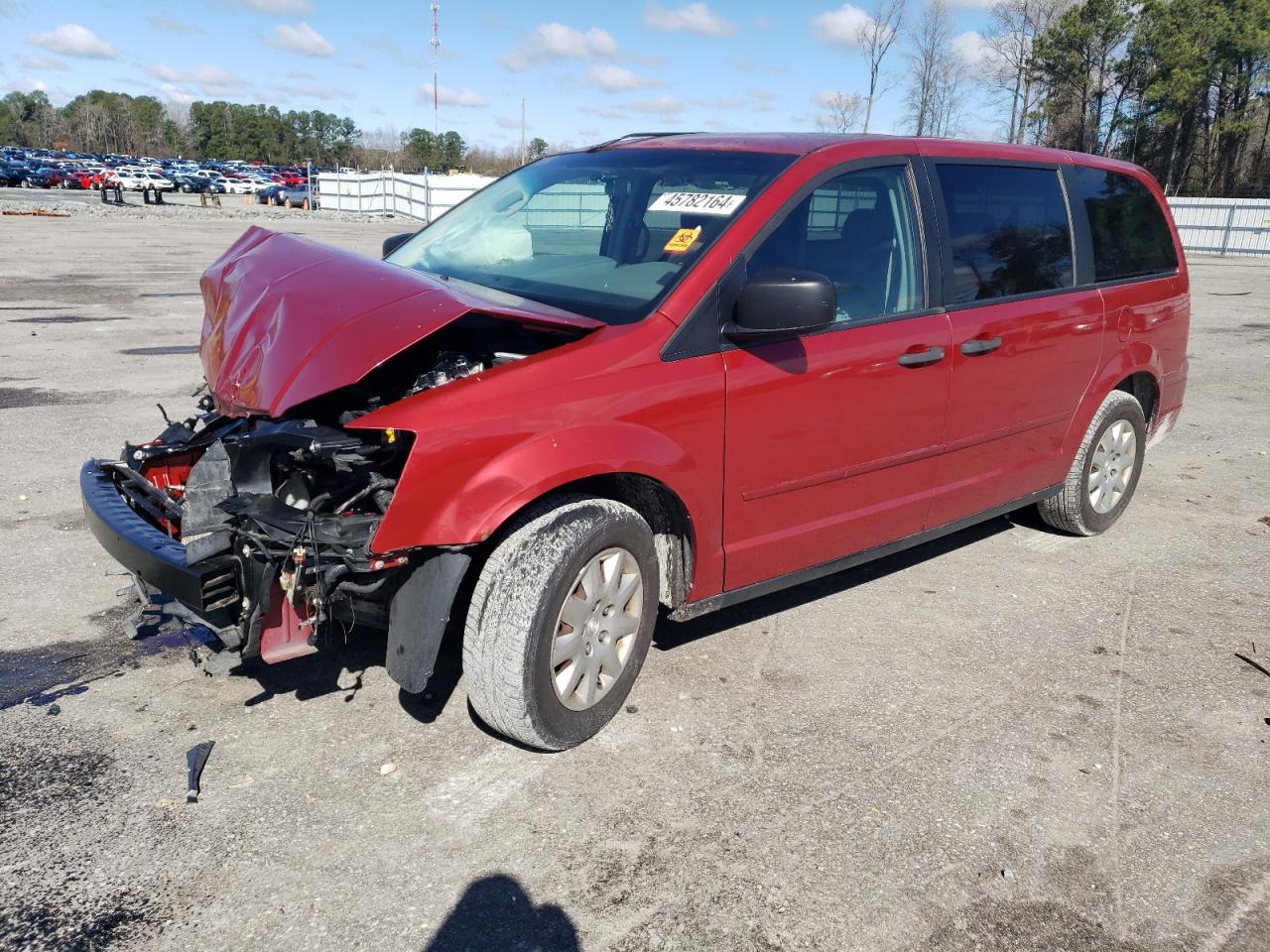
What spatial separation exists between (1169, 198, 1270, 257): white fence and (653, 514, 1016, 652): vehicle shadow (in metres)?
32.5

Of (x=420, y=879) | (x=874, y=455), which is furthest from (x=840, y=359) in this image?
(x=420, y=879)

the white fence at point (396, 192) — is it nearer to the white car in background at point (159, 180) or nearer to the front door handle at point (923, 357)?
the white car in background at point (159, 180)

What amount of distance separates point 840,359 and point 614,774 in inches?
65.5

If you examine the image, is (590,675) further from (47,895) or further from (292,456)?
(47,895)

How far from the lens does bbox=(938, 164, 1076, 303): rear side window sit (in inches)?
164

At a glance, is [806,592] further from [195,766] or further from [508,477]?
[195,766]

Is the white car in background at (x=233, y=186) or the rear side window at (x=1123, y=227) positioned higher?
the white car in background at (x=233, y=186)

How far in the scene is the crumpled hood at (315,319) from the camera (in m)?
2.92

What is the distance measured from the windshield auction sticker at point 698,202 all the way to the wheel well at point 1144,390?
2812mm

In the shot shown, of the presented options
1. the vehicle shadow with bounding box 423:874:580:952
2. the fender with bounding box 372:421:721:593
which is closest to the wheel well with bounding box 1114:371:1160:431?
the fender with bounding box 372:421:721:593

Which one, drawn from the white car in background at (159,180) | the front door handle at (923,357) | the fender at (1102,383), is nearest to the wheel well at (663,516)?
the front door handle at (923,357)

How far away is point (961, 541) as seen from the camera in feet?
17.7

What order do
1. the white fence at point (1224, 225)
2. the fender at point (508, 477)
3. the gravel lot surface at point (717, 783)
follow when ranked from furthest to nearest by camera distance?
the white fence at point (1224, 225), the fender at point (508, 477), the gravel lot surface at point (717, 783)

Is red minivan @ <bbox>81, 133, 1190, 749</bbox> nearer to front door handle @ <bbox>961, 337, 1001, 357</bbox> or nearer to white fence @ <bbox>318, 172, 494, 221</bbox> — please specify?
front door handle @ <bbox>961, 337, 1001, 357</bbox>
